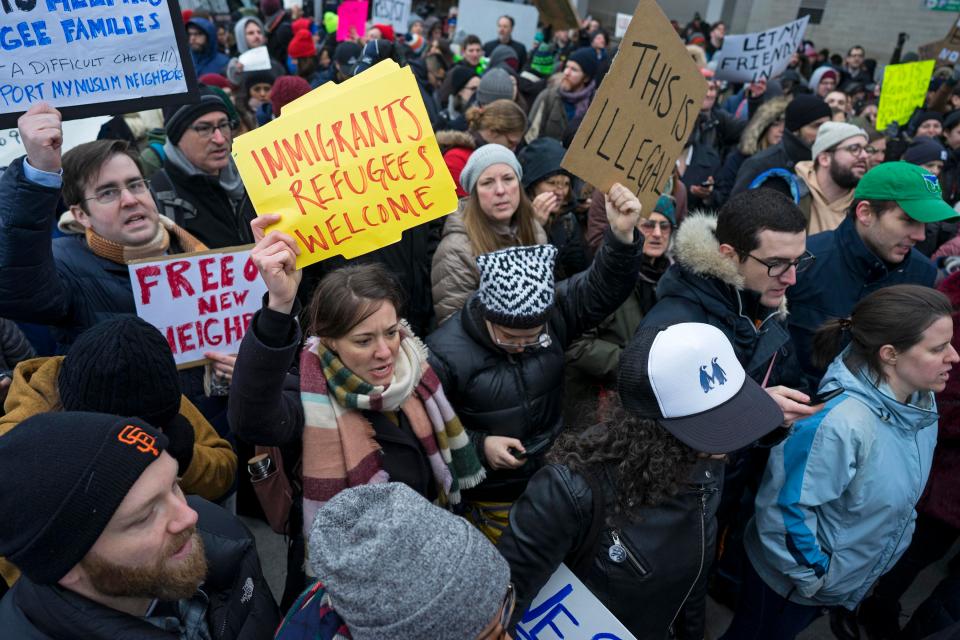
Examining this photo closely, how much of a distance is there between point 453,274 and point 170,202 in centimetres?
149

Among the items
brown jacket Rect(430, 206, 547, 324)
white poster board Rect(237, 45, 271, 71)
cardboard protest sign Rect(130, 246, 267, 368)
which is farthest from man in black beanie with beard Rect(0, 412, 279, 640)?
white poster board Rect(237, 45, 271, 71)

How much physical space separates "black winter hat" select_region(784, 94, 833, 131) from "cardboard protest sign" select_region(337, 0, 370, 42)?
593cm

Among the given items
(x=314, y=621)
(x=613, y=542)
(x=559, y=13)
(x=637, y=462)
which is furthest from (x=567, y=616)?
(x=559, y=13)

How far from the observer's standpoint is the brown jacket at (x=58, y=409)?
178 centimetres

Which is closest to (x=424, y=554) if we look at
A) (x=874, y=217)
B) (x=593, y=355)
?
(x=593, y=355)

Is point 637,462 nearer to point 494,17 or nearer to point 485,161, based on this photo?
point 485,161

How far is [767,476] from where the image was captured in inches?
98.6

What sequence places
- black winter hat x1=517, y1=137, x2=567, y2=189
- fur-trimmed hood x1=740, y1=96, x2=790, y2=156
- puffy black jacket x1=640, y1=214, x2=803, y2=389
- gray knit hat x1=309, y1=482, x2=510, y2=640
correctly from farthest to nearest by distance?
fur-trimmed hood x1=740, y1=96, x2=790, y2=156 < black winter hat x1=517, y1=137, x2=567, y2=189 < puffy black jacket x1=640, y1=214, x2=803, y2=389 < gray knit hat x1=309, y1=482, x2=510, y2=640

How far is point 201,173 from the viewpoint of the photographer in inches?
135

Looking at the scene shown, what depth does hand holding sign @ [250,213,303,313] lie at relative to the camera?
1.78 m

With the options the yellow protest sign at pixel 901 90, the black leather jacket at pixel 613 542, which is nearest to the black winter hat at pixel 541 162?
the black leather jacket at pixel 613 542

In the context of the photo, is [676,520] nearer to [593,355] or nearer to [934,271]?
[593,355]

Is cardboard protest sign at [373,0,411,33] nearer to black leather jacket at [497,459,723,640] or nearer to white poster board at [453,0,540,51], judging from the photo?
white poster board at [453,0,540,51]

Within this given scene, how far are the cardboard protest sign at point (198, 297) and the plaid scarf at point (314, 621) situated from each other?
1280 mm
